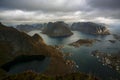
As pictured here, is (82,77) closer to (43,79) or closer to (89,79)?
(89,79)

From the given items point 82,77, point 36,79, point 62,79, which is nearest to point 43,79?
point 36,79

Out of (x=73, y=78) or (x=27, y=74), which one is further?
(x=27, y=74)

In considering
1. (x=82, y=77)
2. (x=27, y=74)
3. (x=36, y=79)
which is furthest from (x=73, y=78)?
(x=27, y=74)

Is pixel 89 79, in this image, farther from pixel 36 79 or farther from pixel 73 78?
pixel 36 79

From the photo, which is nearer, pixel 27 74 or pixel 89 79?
pixel 89 79

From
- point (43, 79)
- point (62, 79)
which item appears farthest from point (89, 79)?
point (43, 79)

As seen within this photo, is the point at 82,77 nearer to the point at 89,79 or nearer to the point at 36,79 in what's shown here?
the point at 89,79

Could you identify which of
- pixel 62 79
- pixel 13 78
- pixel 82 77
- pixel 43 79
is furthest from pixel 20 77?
pixel 82 77
